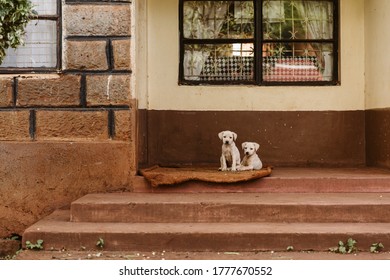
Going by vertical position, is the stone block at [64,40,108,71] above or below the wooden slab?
above

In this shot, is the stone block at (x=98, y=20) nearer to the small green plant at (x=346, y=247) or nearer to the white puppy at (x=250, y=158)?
the white puppy at (x=250, y=158)

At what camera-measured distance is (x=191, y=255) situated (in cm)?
594

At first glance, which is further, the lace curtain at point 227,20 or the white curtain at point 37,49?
Answer: the lace curtain at point 227,20

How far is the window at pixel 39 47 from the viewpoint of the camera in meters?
7.64

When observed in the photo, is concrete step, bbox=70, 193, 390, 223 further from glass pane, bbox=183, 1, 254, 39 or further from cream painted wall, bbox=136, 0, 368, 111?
glass pane, bbox=183, 1, 254, 39

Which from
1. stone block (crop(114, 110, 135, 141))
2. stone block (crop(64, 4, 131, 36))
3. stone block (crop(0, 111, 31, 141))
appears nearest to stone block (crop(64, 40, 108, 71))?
stone block (crop(64, 4, 131, 36))

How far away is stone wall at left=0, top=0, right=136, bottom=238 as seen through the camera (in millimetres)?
7461

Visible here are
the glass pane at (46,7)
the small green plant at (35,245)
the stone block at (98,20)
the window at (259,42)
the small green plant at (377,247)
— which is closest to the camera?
the small green plant at (377,247)

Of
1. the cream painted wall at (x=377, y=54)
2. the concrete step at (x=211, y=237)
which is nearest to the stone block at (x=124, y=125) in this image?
the concrete step at (x=211, y=237)

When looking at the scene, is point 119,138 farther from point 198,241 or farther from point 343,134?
point 343,134

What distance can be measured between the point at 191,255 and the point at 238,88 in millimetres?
3837

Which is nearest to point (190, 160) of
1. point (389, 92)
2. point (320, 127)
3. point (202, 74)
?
point (202, 74)

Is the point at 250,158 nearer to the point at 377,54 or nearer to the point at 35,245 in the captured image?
the point at 377,54

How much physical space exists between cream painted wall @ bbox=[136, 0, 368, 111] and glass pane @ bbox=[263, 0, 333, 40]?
0.29 m
